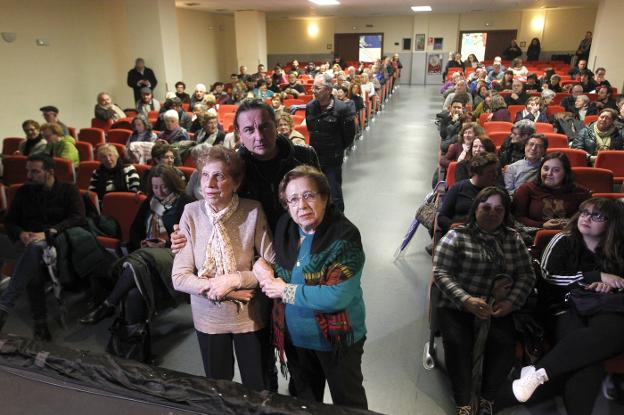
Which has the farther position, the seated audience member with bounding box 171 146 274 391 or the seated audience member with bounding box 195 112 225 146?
the seated audience member with bounding box 195 112 225 146

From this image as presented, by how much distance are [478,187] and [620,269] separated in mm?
939

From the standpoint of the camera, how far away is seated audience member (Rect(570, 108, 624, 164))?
4.41 m

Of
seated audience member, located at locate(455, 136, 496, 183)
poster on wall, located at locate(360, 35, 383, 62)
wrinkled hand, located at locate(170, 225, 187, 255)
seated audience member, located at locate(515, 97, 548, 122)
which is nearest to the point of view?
wrinkled hand, located at locate(170, 225, 187, 255)

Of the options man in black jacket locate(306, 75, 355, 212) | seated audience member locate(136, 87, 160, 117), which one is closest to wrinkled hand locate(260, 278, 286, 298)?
man in black jacket locate(306, 75, 355, 212)

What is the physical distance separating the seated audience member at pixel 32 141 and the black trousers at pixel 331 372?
4.36 meters

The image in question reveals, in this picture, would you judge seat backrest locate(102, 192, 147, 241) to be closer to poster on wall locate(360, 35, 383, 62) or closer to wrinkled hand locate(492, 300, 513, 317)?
wrinkled hand locate(492, 300, 513, 317)

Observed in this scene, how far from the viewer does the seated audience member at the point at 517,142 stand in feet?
12.6

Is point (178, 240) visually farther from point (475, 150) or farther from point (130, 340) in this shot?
point (475, 150)

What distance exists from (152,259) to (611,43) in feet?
37.8

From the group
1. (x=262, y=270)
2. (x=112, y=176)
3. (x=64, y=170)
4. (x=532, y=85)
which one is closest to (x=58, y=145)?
(x=64, y=170)

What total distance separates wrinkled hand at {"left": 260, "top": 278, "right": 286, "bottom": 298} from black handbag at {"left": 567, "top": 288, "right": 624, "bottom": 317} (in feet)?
4.74

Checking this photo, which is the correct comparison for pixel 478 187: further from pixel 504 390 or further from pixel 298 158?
pixel 298 158

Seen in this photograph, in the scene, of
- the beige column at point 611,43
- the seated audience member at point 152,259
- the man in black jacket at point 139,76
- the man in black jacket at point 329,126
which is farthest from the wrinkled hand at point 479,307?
the beige column at point 611,43

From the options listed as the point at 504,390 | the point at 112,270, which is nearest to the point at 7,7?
the point at 112,270
